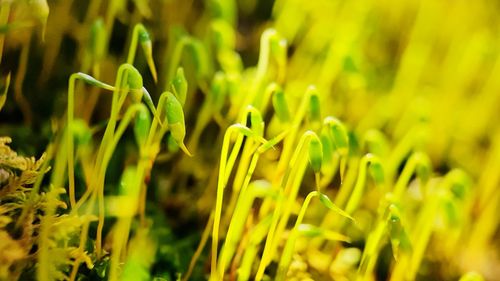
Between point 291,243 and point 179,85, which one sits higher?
point 179,85

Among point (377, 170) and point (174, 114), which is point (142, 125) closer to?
point (174, 114)

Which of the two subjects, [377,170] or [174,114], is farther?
[377,170]

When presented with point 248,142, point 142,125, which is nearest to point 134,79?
point 142,125

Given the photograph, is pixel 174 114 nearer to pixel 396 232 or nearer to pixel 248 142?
pixel 248 142

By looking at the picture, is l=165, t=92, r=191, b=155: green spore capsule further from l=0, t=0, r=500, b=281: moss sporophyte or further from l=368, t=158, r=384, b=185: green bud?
l=368, t=158, r=384, b=185: green bud

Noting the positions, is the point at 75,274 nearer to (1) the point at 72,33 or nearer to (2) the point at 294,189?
(2) the point at 294,189

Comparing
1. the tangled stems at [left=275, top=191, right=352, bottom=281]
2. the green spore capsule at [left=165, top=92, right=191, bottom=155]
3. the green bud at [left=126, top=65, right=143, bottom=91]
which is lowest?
the tangled stems at [left=275, top=191, right=352, bottom=281]

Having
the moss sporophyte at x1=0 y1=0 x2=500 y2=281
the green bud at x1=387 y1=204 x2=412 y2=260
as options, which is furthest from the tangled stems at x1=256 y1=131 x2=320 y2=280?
the green bud at x1=387 y1=204 x2=412 y2=260

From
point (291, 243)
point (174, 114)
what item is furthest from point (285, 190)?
point (174, 114)
